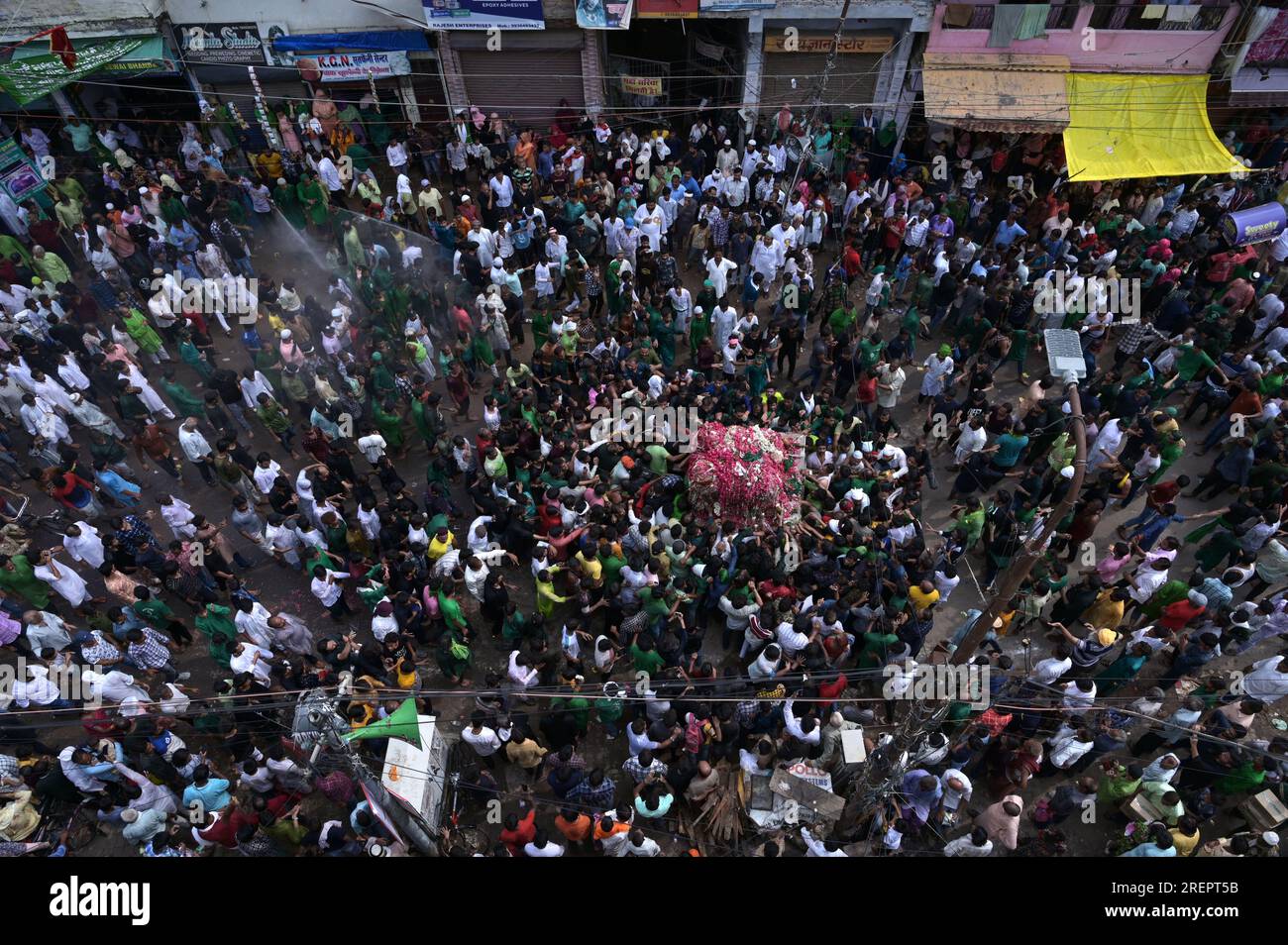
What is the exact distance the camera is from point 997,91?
18531mm

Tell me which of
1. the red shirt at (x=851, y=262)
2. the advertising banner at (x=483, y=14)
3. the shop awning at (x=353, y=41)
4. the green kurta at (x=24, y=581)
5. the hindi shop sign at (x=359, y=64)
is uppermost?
the advertising banner at (x=483, y=14)

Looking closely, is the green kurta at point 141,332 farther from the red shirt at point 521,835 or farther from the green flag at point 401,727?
the red shirt at point 521,835

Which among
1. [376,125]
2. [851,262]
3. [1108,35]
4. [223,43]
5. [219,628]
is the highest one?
[1108,35]

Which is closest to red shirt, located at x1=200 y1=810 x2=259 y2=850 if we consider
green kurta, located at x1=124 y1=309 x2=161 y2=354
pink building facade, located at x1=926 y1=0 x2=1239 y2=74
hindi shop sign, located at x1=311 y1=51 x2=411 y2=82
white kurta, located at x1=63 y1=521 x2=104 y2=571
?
white kurta, located at x1=63 y1=521 x2=104 y2=571

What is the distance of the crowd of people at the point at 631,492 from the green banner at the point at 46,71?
1.62 meters

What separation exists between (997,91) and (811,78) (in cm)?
400

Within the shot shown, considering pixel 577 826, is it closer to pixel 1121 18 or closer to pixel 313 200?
pixel 313 200

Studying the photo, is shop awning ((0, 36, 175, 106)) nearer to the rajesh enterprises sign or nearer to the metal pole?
the rajesh enterprises sign

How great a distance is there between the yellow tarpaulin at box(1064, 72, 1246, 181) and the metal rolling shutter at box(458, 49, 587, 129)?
10.9 meters

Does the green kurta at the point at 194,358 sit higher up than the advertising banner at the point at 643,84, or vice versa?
the advertising banner at the point at 643,84

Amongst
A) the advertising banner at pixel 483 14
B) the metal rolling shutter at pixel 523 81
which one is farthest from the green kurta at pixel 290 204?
the metal rolling shutter at pixel 523 81

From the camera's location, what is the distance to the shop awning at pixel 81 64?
55.8ft

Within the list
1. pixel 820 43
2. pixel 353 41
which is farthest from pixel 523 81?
pixel 820 43

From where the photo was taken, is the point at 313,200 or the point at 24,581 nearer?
the point at 24,581
